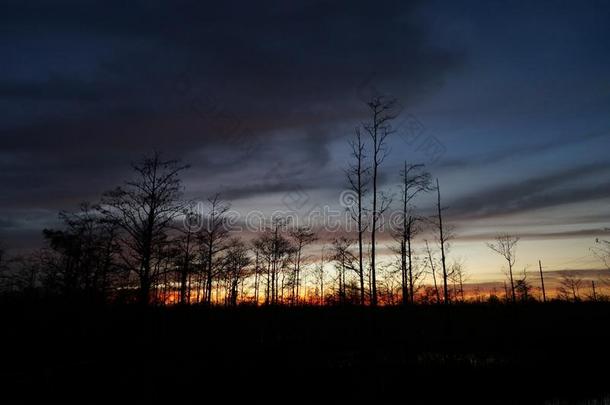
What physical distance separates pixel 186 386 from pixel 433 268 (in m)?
35.0

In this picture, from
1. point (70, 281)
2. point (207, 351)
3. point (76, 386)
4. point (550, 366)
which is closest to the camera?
point (76, 386)

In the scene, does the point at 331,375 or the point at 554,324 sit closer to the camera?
the point at 331,375

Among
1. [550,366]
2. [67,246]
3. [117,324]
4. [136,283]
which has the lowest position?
[550,366]

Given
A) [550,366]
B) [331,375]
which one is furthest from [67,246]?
[550,366]

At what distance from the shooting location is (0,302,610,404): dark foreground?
1171cm

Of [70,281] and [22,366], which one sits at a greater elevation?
[70,281]

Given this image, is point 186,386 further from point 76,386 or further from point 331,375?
point 331,375

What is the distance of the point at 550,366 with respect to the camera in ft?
50.1

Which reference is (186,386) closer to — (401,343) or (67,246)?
(401,343)

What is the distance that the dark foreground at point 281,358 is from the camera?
11.7 metres

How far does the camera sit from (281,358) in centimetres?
1561

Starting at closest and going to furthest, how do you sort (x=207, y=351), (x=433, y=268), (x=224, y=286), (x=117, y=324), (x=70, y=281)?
1. (x=207, y=351)
2. (x=117, y=324)
3. (x=70, y=281)
4. (x=433, y=268)
5. (x=224, y=286)

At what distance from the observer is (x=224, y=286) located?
197ft

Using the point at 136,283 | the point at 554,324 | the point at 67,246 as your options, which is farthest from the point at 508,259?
the point at 67,246
